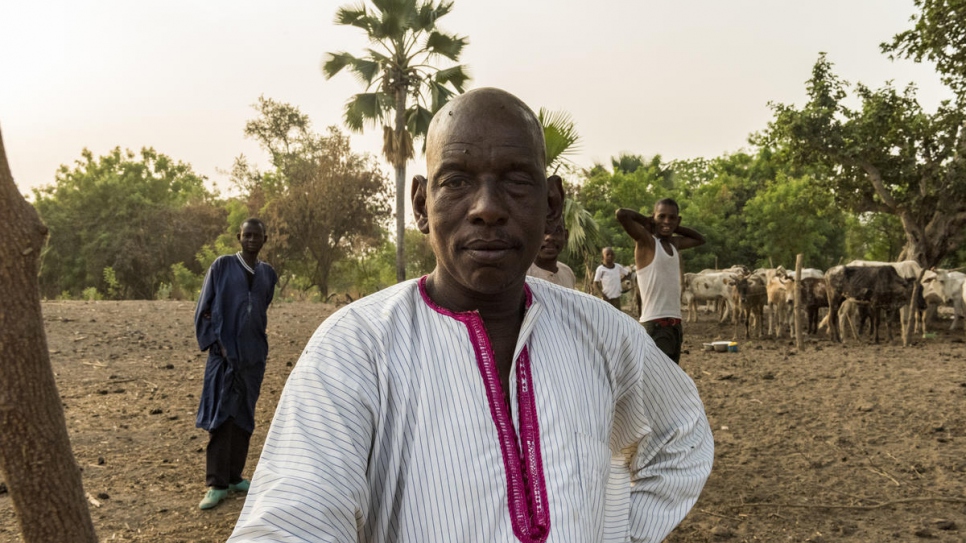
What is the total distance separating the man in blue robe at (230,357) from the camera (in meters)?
4.91

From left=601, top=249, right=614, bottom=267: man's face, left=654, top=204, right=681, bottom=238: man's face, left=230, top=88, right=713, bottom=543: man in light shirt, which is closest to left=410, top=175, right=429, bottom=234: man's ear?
left=230, top=88, right=713, bottom=543: man in light shirt

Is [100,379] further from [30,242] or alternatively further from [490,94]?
[490,94]

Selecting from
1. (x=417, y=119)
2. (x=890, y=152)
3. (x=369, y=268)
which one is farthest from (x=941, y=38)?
(x=369, y=268)

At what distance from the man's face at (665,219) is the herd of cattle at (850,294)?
369 inches

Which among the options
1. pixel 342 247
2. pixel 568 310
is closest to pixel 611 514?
pixel 568 310

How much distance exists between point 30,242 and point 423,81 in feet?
54.8

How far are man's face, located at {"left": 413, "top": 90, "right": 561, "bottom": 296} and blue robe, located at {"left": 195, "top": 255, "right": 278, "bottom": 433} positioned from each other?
3.79 meters

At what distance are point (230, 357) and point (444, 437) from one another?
4.06 meters

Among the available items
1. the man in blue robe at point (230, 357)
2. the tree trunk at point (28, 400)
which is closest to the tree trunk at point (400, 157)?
the man in blue robe at point (230, 357)

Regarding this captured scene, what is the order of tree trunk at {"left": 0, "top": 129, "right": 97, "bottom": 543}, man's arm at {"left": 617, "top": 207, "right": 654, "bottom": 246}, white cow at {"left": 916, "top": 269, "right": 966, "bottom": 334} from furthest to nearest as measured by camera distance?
white cow at {"left": 916, "top": 269, "right": 966, "bottom": 334} < man's arm at {"left": 617, "top": 207, "right": 654, "bottom": 246} < tree trunk at {"left": 0, "top": 129, "right": 97, "bottom": 543}

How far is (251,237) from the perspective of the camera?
5.13 metres

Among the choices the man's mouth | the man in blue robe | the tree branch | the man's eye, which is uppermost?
the tree branch

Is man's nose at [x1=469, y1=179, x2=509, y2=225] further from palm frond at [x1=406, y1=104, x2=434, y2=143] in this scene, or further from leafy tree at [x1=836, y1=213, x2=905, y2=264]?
leafy tree at [x1=836, y1=213, x2=905, y2=264]

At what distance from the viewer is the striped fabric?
1.11 meters
